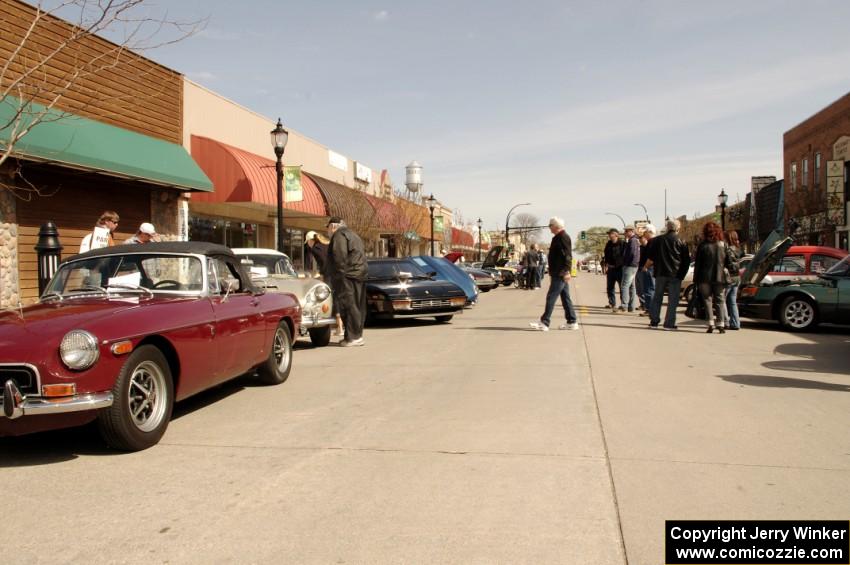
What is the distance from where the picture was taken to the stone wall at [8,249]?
11.8 meters

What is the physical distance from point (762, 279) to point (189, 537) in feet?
39.0

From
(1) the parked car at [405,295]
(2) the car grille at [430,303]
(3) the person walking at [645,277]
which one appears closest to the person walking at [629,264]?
(3) the person walking at [645,277]

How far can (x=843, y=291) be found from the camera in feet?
38.5

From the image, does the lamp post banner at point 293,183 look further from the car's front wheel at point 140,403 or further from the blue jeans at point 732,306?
the car's front wheel at point 140,403

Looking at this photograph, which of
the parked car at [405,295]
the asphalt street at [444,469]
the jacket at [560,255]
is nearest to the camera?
the asphalt street at [444,469]

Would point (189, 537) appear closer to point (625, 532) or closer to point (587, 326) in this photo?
point (625, 532)

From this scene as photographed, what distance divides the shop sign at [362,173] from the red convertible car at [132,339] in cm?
2655

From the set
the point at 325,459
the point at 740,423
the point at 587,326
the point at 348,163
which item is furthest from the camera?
the point at 348,163

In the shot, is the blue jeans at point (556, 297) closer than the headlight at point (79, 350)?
No

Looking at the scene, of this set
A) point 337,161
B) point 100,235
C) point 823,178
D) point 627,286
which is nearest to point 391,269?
point 627,286

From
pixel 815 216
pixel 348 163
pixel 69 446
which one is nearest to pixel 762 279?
pixel 69 446

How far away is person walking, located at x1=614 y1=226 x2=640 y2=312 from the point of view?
591 inches

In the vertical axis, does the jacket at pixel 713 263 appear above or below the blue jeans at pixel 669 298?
above

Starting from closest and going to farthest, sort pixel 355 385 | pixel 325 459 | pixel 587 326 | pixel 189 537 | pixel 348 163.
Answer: pixel 189 537, pixel 325 459, pixel 355 385, pixel 587 326, pixel 348 163
